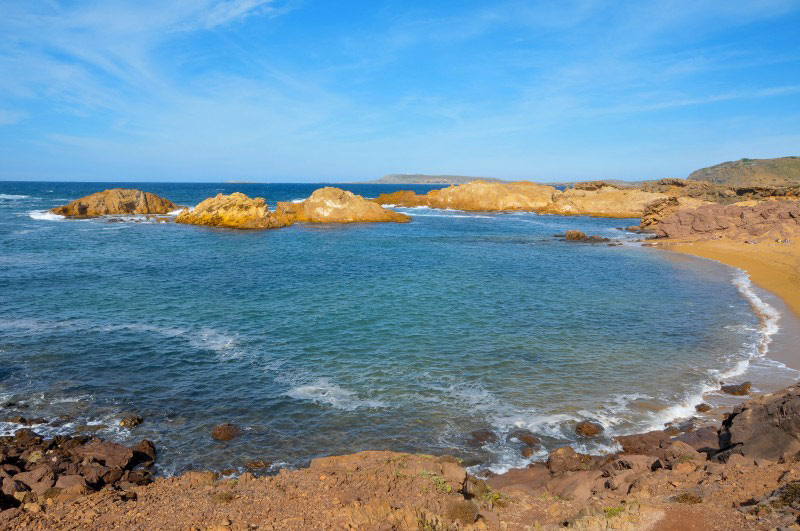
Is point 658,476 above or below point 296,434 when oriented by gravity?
above

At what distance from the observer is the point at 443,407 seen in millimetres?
16656

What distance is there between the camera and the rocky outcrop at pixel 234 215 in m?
69.8

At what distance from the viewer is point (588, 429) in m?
15.3

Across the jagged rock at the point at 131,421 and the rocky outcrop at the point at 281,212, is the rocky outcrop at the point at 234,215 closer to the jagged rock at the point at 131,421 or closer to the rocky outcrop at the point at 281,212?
the rocky outcrop at the point at 281,212

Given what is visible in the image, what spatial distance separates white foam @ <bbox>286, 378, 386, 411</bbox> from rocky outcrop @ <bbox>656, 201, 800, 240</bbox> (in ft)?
167

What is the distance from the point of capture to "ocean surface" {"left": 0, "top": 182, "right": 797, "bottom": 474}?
51.0 ft

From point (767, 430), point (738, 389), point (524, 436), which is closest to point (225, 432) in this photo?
point (524, 436)

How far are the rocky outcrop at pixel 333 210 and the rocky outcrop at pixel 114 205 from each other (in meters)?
25.1

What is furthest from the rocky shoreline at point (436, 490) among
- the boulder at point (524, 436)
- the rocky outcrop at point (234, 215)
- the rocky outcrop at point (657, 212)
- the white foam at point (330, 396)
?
the rocky outcrop at point (657, 212)

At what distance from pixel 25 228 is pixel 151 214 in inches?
924

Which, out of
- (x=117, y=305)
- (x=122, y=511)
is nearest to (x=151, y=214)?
(x=117, y=305)

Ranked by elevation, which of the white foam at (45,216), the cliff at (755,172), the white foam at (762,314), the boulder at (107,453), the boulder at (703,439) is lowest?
the boulder at (107,453)

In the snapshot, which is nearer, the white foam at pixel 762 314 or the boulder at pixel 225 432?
the boulder at pixel 225 432

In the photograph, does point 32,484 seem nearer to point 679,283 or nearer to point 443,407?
point 443,407
